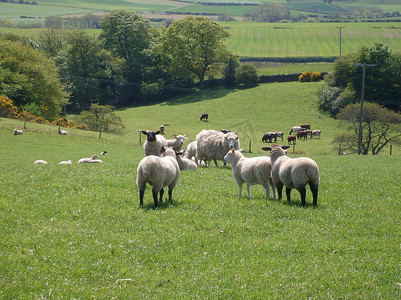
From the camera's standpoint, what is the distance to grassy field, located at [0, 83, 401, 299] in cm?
894

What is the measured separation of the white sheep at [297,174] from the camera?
1452 centimetres

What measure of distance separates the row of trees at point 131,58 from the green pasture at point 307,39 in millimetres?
33321

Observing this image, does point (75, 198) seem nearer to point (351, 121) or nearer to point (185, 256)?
point (185, 256)

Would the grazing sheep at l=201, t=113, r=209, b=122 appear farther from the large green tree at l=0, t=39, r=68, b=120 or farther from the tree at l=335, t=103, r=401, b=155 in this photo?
the tree at l=335, t=103, r=401, b=155

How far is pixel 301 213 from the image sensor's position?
14148 mm

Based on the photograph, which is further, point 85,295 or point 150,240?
point 150,240

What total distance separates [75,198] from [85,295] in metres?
7.06

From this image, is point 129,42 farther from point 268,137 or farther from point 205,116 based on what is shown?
point 268,137

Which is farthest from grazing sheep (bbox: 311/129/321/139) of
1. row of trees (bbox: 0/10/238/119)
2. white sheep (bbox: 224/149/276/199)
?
white sheep (bbox: 224/149/276/199)

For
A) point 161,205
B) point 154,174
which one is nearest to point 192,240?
point 154,174

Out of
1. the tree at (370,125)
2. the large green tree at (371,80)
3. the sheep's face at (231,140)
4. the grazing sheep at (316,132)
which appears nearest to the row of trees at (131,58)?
the large green tree at (371,80)

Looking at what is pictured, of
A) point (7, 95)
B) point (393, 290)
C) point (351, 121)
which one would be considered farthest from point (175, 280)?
point (7, 95)

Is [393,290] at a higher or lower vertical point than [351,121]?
higher

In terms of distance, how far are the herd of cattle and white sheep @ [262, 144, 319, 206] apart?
1685 inches
